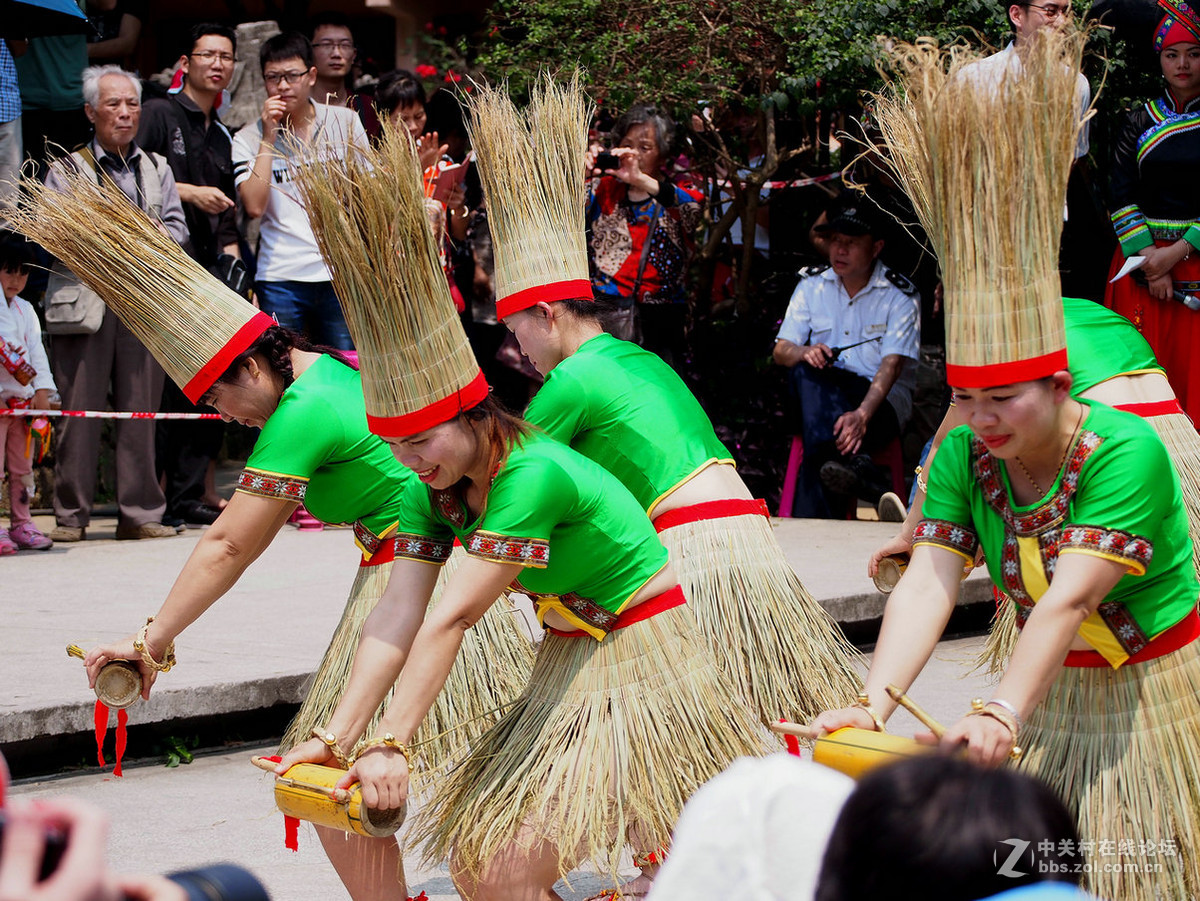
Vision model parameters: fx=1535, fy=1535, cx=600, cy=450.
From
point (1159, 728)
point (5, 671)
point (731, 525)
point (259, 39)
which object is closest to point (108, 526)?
point (5, 671)

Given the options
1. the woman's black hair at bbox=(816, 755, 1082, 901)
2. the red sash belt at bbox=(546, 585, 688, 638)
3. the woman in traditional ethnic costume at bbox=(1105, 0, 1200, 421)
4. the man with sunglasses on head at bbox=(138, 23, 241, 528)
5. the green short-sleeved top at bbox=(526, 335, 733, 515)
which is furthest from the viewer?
the man with sunglasses on head at bbox=(138, 23, 241, 528)

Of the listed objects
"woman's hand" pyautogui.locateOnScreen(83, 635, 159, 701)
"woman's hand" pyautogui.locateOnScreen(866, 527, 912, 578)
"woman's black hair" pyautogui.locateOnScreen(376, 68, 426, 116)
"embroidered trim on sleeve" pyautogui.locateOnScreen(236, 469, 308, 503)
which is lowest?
"woman's hand" pyautogui.locateOnScreen(83, 635, 159, 701)

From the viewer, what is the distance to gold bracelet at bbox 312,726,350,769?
2.90m

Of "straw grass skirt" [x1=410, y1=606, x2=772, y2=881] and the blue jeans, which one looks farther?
the blue jeans

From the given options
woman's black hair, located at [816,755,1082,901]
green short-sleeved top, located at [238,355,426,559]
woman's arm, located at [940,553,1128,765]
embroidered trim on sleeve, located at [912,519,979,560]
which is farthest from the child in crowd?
woman's black hair, located at [816,755,1082,901]

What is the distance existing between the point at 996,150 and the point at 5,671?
3703 mm

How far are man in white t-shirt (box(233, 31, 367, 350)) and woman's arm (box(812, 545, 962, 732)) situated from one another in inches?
178

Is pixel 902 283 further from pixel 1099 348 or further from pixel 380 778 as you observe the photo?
pixel 380 778

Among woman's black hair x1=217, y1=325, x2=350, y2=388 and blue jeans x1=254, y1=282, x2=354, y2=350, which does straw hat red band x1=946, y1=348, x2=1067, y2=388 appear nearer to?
woman's black hair x1=217, y1=325, x2=350, y2=388

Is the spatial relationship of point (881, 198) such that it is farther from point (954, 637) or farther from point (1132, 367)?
point (1132, 367)

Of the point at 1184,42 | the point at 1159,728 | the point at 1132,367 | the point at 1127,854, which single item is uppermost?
the point at 1184,42

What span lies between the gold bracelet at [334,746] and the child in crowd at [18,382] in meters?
4.51

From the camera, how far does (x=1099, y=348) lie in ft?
13.5

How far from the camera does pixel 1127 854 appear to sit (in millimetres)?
2662
